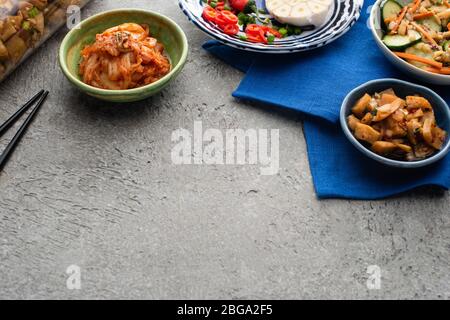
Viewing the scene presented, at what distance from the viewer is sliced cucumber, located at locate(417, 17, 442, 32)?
2.01 metres

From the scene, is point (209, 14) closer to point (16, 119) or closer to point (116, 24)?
point (116, 24)

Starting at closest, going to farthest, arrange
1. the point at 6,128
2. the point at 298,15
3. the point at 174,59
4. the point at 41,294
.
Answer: the point at 41,294
the point at 6,128
the point at 174,59
the point at 298,15

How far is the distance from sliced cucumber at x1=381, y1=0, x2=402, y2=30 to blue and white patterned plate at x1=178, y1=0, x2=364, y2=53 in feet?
0.36

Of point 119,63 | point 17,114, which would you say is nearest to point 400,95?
point 119,63

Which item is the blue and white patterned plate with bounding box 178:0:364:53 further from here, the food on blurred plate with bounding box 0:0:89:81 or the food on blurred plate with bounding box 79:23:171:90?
→ the food on blurred plate with bounding box 0:0:89:81

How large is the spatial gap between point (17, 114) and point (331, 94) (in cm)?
113

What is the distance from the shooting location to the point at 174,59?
1.94 m

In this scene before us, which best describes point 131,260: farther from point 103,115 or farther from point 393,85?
point 393,85

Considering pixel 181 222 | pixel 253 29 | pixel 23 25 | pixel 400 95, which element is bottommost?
pixel 181 222

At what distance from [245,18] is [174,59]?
1.25ft

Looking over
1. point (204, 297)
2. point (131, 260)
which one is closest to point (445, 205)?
point (204, 297)

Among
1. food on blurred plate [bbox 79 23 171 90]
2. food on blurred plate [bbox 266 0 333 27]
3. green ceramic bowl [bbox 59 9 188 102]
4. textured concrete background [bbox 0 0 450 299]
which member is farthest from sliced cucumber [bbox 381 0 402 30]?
food on blurred plate [bbox 79 23 171 90]

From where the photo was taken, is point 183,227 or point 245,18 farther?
point 245,18

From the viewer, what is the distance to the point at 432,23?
79.6 inches
